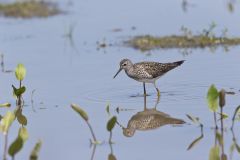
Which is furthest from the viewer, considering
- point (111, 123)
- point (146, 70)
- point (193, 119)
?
point (146, 70)

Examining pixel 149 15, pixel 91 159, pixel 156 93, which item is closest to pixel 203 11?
pixel 149 15

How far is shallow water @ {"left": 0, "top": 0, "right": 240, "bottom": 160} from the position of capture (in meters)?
9.19

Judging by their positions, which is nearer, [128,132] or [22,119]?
[128,132]

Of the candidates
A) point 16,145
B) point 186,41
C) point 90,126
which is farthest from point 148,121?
point 186,41

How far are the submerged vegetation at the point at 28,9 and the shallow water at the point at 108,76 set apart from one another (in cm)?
33

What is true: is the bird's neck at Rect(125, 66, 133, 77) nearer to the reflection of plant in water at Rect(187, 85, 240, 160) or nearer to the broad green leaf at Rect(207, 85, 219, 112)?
the reflection of plant in water at Rect(187, 85, 240, 160)

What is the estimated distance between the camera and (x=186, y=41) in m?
15.4

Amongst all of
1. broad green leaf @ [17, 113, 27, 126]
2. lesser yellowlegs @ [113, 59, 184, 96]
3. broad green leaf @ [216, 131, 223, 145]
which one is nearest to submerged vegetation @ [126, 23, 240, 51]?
lesser yellowlegs @ [113, 59, 184, 96]

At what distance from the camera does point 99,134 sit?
31.4ft

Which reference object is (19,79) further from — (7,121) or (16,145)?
(16,145)

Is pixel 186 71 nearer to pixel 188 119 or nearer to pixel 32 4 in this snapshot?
pixel 188 119

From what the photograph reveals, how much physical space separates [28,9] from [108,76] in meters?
6.52

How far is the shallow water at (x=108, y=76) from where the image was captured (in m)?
9.19

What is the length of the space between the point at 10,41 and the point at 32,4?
3.46 m
